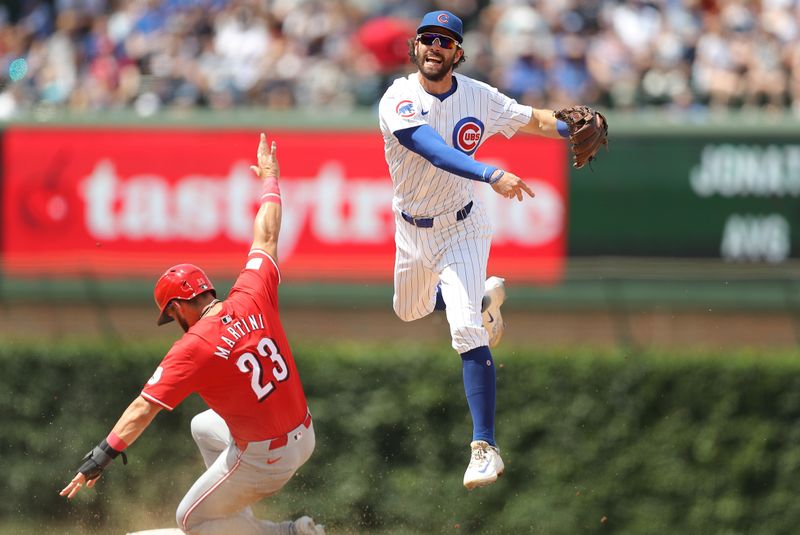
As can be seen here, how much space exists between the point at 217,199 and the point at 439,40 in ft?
22.2

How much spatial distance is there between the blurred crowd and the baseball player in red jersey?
6.23m

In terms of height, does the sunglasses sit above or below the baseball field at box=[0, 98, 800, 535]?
above

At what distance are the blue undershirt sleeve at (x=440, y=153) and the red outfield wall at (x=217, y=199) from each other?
224 inches

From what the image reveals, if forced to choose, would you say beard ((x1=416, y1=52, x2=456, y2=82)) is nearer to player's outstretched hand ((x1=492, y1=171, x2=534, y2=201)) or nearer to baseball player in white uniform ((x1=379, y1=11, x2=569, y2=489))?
baseball player in white uniform ((x1=379, y1=11, x2=569, y2=489))

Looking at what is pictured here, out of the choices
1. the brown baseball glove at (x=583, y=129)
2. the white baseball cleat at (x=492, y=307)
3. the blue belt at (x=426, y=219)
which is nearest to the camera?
the brown baseball glove at (x=583, y=129)

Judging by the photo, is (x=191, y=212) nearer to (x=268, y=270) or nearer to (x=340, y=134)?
(x=340, y=134)

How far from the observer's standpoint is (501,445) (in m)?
9.41

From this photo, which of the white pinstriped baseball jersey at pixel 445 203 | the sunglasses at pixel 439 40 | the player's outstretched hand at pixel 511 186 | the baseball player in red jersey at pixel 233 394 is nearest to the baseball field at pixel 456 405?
the white pinstriped baseball jersey at pixel 445 203

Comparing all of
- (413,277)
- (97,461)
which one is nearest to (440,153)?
(413,277)

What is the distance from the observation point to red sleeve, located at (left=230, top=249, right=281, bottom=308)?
292 inches

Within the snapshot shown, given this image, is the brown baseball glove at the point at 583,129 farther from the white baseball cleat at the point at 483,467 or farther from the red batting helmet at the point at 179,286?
the red batting helmet at the point at 179,286

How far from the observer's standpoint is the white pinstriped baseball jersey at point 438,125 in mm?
7133

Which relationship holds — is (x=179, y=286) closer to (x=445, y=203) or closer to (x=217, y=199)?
(x=445, y=203)

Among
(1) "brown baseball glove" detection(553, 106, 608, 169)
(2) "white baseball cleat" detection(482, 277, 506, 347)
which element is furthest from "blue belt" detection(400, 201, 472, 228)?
(1) "brown baseball glove" detection(553, 106, 608, 169)
